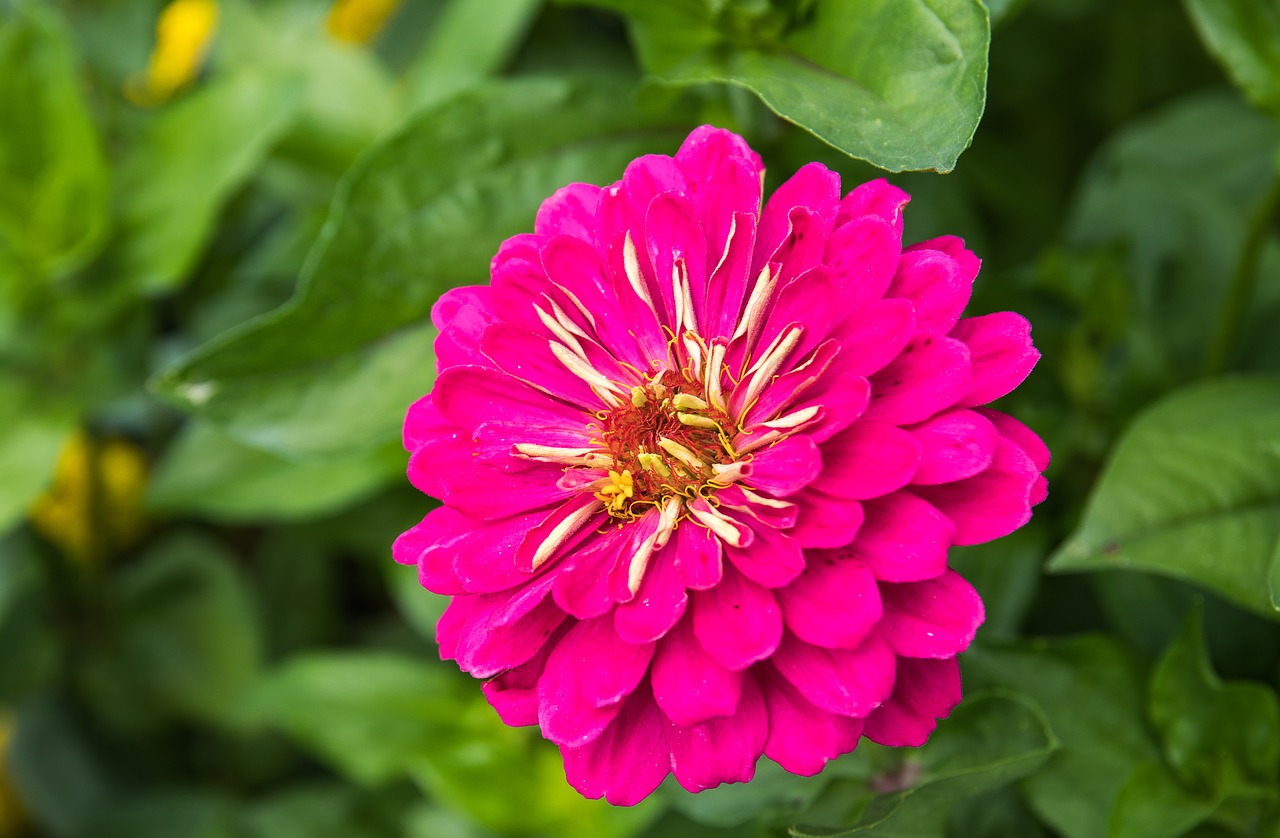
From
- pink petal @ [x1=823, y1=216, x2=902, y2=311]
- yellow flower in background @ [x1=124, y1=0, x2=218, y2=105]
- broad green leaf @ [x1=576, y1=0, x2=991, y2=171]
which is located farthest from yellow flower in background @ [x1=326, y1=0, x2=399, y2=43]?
pink petal @ [x1=823, y1=216, x2=902, y2=311]

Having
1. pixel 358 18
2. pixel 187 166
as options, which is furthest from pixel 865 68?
pixel 358 18

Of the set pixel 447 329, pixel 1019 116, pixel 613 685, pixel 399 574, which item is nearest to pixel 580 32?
pixel 1019 116

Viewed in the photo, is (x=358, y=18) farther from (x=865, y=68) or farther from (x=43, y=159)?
(x=865, y=68)

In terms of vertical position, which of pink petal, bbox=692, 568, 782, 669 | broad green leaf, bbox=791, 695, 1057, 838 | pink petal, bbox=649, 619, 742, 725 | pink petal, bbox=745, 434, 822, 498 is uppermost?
pink petal, bbox=745, 434, 822, 498

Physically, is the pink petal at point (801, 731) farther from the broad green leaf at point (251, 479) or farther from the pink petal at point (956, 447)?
the broad green leaf at point (251, 479)

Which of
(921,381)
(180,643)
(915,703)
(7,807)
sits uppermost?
(921,381)

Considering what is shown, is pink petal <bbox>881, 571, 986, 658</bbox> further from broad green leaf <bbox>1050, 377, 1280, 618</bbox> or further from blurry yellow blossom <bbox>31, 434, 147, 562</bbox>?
blurry yellow blossom <bbox>31, 434, 147, 562</bbox>
